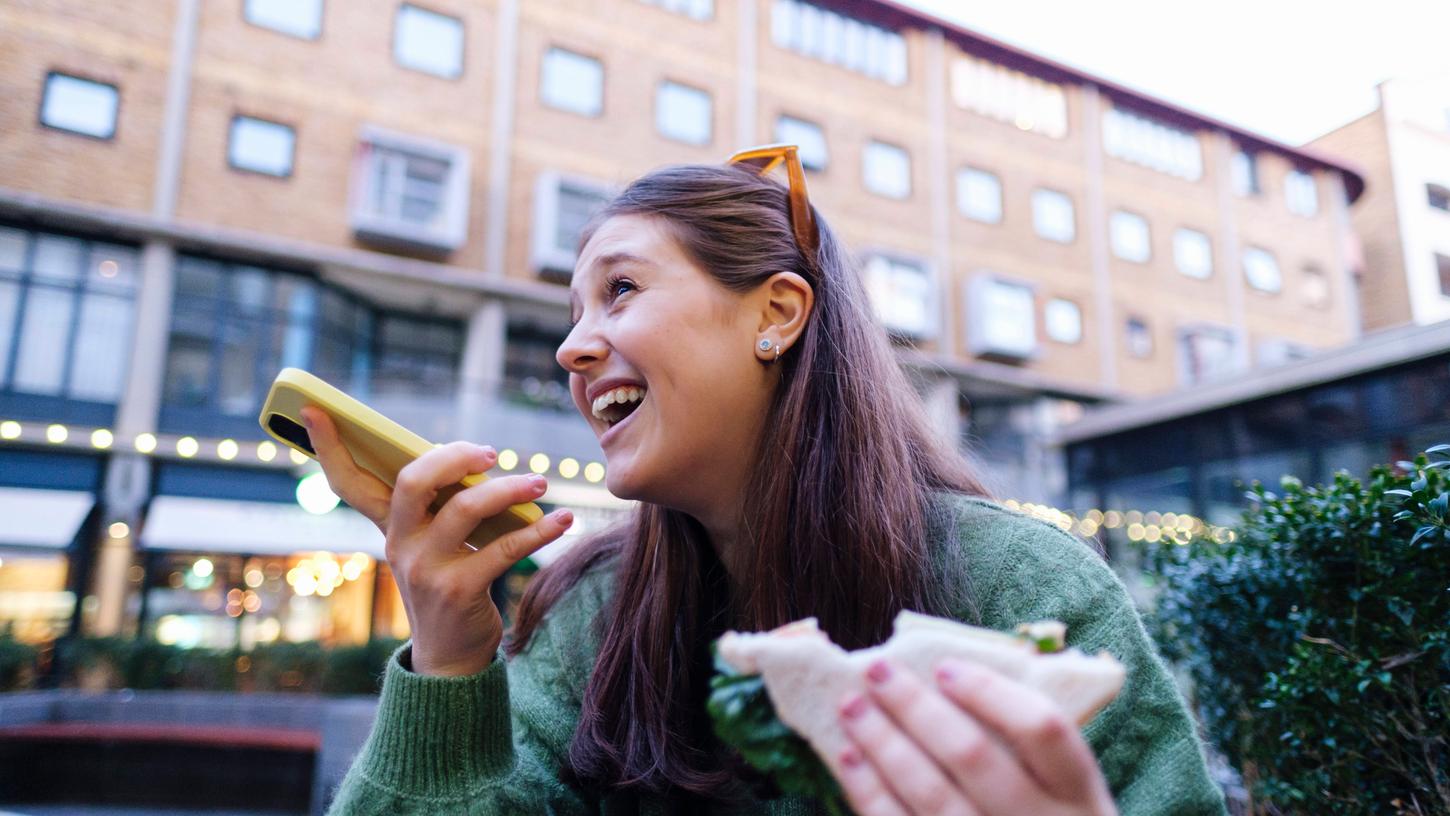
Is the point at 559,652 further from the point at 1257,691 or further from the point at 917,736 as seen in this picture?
the point at 1257,691

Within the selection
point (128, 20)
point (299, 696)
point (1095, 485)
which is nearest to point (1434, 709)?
point (299, 696)

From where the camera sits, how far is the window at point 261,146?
1342 cm

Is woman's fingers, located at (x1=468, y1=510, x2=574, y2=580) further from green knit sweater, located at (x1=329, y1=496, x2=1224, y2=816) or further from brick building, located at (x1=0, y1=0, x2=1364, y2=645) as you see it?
brick building, located at (x1=0, y1=0, x2=1364, y2=645)

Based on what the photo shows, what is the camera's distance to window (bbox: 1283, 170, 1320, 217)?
8.59ft

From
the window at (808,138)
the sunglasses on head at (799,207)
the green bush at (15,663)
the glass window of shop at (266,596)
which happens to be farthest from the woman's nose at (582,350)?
the window at (808,138)

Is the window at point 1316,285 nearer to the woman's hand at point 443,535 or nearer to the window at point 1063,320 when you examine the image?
the woman's hand at point 443,535

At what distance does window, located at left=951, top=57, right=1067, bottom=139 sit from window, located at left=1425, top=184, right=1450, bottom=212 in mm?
18531

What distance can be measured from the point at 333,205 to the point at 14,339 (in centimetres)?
461

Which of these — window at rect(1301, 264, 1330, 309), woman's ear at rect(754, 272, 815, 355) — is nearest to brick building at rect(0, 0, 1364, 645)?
Result: window at rect(1301, 264, 1330, 309)

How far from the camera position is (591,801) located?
1.72 meters

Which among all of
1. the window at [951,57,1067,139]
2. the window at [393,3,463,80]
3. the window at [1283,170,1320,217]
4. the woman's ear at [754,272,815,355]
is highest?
the window at [951,57,1067,139]

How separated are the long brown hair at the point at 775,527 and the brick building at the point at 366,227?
24.9ft

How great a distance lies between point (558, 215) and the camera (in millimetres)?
15445

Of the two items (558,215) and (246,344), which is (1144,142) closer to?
(558,215)
